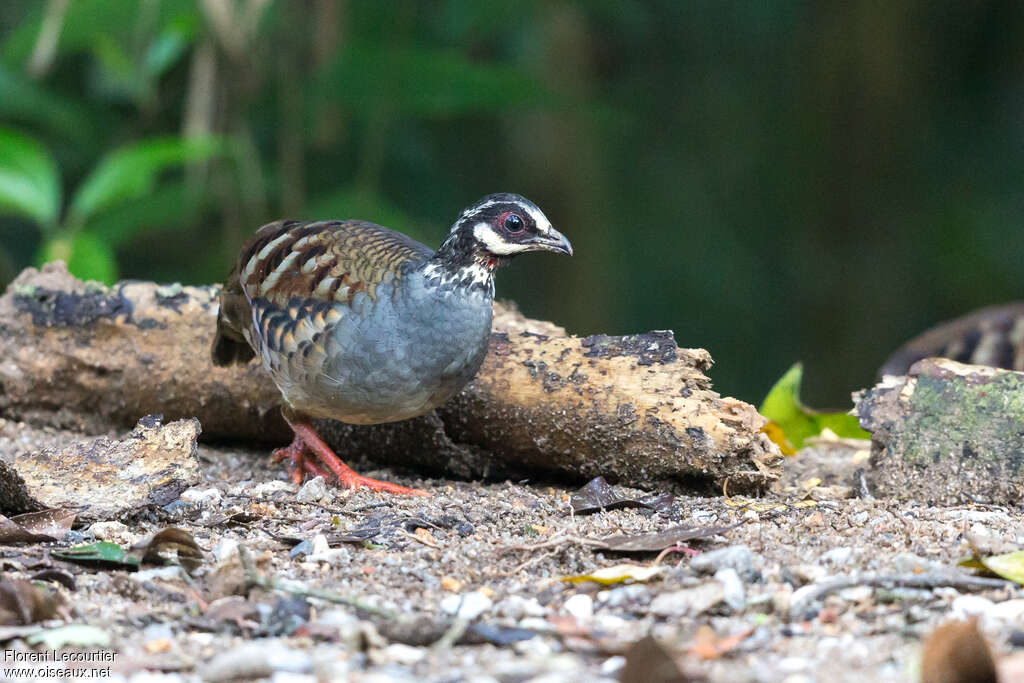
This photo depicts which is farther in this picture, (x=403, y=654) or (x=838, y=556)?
(x=838, y=556)

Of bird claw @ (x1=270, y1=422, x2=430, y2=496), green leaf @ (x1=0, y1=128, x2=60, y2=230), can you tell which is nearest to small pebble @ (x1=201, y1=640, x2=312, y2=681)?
bird claw @ (x1=270, y1=422, x2=430, y2=496)

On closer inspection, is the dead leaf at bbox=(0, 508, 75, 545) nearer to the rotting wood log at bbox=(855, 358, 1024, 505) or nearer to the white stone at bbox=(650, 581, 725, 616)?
the white stone at bbox=(650, 581, 725, 616)

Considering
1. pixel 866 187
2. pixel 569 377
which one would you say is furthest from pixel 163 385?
pixel 866 187

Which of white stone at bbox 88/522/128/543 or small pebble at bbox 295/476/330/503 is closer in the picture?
white stone at bbox 88/522/128/543

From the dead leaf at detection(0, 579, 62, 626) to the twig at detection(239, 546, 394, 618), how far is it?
428 mm

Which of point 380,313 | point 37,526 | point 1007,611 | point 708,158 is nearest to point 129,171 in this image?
point 380,313

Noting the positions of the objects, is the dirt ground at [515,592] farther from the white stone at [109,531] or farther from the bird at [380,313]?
the bird at [380,313]

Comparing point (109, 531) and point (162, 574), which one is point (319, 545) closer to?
→ point (162, 574)

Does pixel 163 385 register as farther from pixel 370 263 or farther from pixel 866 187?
pixel 866 187

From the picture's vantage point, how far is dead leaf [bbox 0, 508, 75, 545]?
10.4 feet

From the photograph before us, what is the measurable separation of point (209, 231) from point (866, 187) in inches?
201

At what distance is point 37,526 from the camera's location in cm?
331

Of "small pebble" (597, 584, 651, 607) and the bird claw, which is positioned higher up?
"small pebble" (597, 584, 651, 607)

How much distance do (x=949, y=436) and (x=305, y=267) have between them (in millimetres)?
2347
